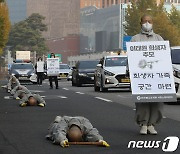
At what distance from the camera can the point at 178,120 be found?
16266 mm

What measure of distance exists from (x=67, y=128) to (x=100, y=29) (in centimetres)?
15232

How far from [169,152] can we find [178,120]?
6.05 meters

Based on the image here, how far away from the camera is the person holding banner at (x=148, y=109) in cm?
1304

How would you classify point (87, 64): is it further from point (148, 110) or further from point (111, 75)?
point (148, 110)

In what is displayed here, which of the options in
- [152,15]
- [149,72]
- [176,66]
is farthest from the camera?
[152,15]

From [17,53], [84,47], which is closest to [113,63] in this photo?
[17,53]

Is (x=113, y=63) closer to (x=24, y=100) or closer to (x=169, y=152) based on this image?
(x=24, y=100)

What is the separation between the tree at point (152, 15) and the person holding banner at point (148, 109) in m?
70.9

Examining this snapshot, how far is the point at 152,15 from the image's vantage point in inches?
3406

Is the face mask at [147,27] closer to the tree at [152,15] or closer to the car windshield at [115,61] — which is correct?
the car windshield at [115,61]

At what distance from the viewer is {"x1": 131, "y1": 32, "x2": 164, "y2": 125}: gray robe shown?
13.0 meters

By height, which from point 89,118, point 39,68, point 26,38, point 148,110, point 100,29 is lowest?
point 89,118

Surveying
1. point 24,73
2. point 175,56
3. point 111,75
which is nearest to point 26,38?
point 24,73

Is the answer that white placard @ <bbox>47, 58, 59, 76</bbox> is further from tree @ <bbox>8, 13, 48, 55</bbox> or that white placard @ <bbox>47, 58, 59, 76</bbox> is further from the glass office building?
the glass office building
